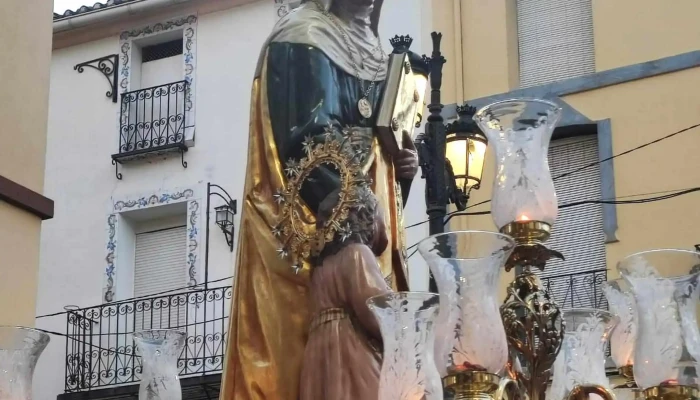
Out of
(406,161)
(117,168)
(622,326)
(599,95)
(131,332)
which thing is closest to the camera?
(622,326)

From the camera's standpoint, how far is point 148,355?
4504 millimetres

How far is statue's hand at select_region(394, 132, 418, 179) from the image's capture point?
4.30 metres

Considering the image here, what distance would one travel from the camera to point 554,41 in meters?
13.1

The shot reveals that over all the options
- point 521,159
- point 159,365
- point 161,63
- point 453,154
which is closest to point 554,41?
point 161,63

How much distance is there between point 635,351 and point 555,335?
21 cm

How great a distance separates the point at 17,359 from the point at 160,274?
33.7 ft

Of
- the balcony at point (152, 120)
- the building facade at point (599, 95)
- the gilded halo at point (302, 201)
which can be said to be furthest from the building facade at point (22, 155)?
the balcony at point (152, 120)

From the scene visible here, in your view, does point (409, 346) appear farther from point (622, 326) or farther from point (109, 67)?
point (109, 67)

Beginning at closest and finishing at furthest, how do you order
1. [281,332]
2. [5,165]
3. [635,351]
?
[635,351] → [281,332] → [5,165]

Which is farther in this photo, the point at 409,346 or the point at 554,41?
the point at 554,41

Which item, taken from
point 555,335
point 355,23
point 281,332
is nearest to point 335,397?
point 281,332

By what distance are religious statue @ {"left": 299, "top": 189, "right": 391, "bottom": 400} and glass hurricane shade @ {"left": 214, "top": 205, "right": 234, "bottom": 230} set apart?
9905mm

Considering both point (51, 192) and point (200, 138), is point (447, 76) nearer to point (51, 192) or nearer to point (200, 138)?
point (200, 138)

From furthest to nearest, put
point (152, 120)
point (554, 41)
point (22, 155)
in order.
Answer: point (152, 120) → point (554, 41) → point (22, 155)
